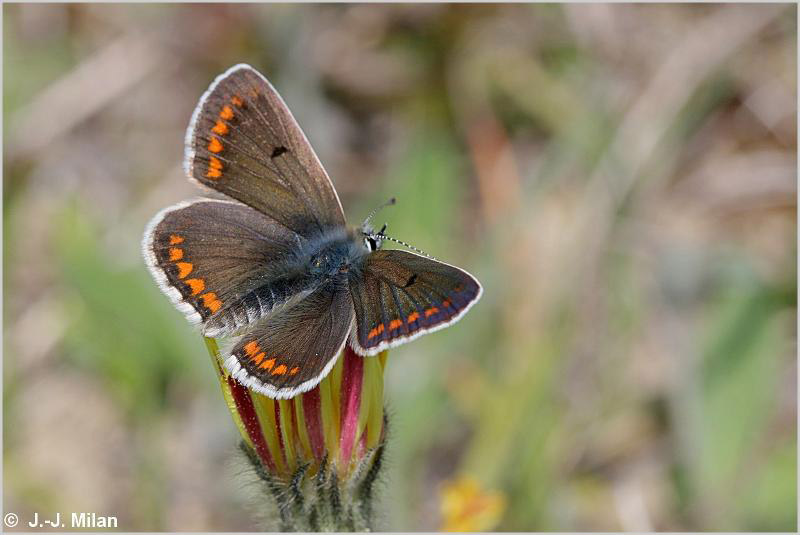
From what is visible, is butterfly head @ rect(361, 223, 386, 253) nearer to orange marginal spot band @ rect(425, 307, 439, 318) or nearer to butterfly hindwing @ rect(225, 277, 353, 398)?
butterfly hindwing @ rect(225, 277, 353, 398)

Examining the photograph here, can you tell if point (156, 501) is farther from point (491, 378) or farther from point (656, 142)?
point (656, 142)

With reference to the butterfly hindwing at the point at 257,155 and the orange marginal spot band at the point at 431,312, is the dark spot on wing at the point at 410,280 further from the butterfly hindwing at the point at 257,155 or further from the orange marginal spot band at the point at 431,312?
the butterfly hindwing at the point at 257,155

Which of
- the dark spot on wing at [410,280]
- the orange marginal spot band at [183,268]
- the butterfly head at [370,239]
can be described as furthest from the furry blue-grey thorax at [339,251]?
the orange marginal spot band at [183,268]

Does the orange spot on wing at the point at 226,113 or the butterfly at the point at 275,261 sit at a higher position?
the orange spot on wing at the point at 226,113

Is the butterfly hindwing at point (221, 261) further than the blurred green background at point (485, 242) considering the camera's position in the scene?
No

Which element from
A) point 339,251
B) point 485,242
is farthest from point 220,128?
point 485,242

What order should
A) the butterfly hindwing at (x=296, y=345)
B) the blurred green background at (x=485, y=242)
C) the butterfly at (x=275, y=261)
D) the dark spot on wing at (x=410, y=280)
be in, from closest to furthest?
the butterfly hindwing at (x=296, y=345) → the butterfly at (x=275, y=261) → the dark spot on wing at (x=410, y=280) → the blurred green background at (x=485, y=242)

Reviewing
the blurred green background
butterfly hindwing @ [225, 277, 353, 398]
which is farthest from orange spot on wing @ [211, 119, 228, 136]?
the blurred green background

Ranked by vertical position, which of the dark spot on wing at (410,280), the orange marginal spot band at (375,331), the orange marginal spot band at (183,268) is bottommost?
the orange marginal spot band at (375,331)

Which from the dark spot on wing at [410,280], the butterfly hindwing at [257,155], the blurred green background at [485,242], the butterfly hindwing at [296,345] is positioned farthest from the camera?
the blurred green background at [485,242]
